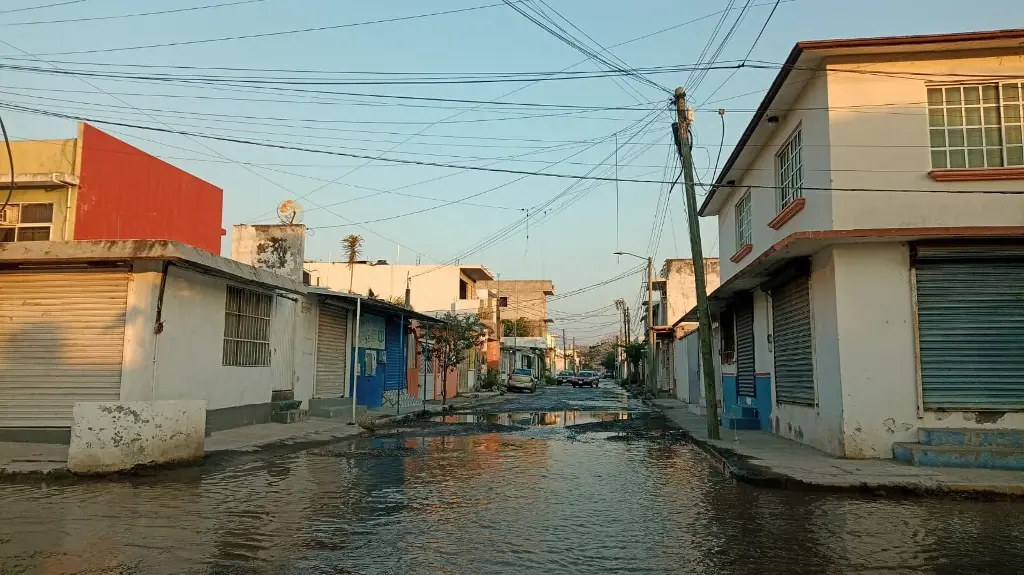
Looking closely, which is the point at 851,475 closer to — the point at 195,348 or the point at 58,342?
the point at 195,348

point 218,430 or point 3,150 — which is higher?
point 3,150

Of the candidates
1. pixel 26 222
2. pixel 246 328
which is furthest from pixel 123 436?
pixel 26 222

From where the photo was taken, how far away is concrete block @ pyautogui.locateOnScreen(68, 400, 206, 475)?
1066 cm

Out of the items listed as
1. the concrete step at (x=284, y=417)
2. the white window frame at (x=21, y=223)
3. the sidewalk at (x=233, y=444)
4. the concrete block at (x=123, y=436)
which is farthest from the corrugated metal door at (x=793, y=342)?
the white window frame at (x=21, y=223)

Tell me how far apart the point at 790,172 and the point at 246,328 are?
43.2 feet

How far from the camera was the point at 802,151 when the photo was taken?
1402cm

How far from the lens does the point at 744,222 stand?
20562 millimetres

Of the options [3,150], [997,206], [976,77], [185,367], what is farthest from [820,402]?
[3,150]

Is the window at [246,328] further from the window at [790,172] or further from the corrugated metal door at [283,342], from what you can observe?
the window at [790,172]

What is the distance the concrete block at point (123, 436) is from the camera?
10.7 meters

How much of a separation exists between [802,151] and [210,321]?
42.6 ft

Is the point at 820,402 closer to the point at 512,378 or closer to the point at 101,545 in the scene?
the point at 101,545

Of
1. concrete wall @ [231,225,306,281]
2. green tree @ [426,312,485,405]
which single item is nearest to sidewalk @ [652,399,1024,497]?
concrete wall @ [231,225,306,281]

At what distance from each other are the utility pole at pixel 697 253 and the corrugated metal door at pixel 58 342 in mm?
11830
